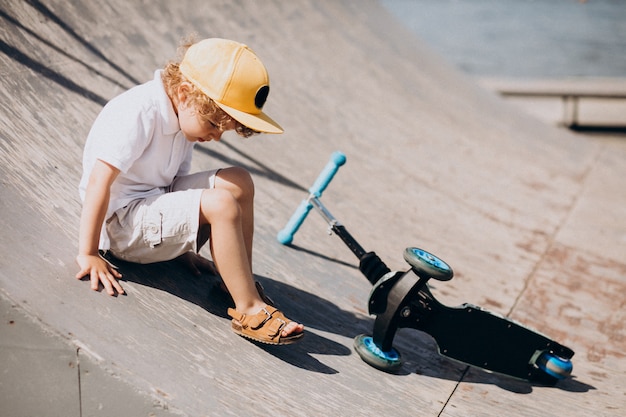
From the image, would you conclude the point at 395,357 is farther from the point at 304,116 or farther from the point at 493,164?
the point at 493,164

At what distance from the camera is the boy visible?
2717mm

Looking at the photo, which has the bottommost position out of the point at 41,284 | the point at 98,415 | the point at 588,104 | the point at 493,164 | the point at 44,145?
the point at 98,415

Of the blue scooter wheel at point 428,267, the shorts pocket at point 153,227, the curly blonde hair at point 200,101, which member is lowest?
the shorts pocket at point 153,227

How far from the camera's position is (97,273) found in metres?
2.75

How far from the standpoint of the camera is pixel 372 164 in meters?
5.54

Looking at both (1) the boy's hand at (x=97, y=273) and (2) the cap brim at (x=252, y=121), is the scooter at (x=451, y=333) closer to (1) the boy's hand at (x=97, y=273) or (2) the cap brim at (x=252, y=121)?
(2) the cap brim at (x=252, y=121)

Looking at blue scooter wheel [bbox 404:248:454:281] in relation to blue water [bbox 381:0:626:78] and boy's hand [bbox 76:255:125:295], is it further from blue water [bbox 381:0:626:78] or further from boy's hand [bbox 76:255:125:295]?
blue water [bbox 381:0:626:78]

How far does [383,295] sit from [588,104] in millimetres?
7744

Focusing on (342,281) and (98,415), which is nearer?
(98,415)

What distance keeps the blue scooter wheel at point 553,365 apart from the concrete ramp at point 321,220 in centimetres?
11

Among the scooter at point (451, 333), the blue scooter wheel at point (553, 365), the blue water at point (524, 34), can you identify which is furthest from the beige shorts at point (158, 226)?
the blue water at point (524, 34)

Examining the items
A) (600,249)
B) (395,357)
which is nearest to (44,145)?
(395,357)

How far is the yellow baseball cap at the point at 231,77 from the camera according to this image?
273 centimetres

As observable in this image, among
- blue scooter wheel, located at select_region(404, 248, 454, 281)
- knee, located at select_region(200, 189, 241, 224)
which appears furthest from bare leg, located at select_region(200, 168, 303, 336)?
blue scooter wheel, located at select_region(404, 248, 454, 281)
